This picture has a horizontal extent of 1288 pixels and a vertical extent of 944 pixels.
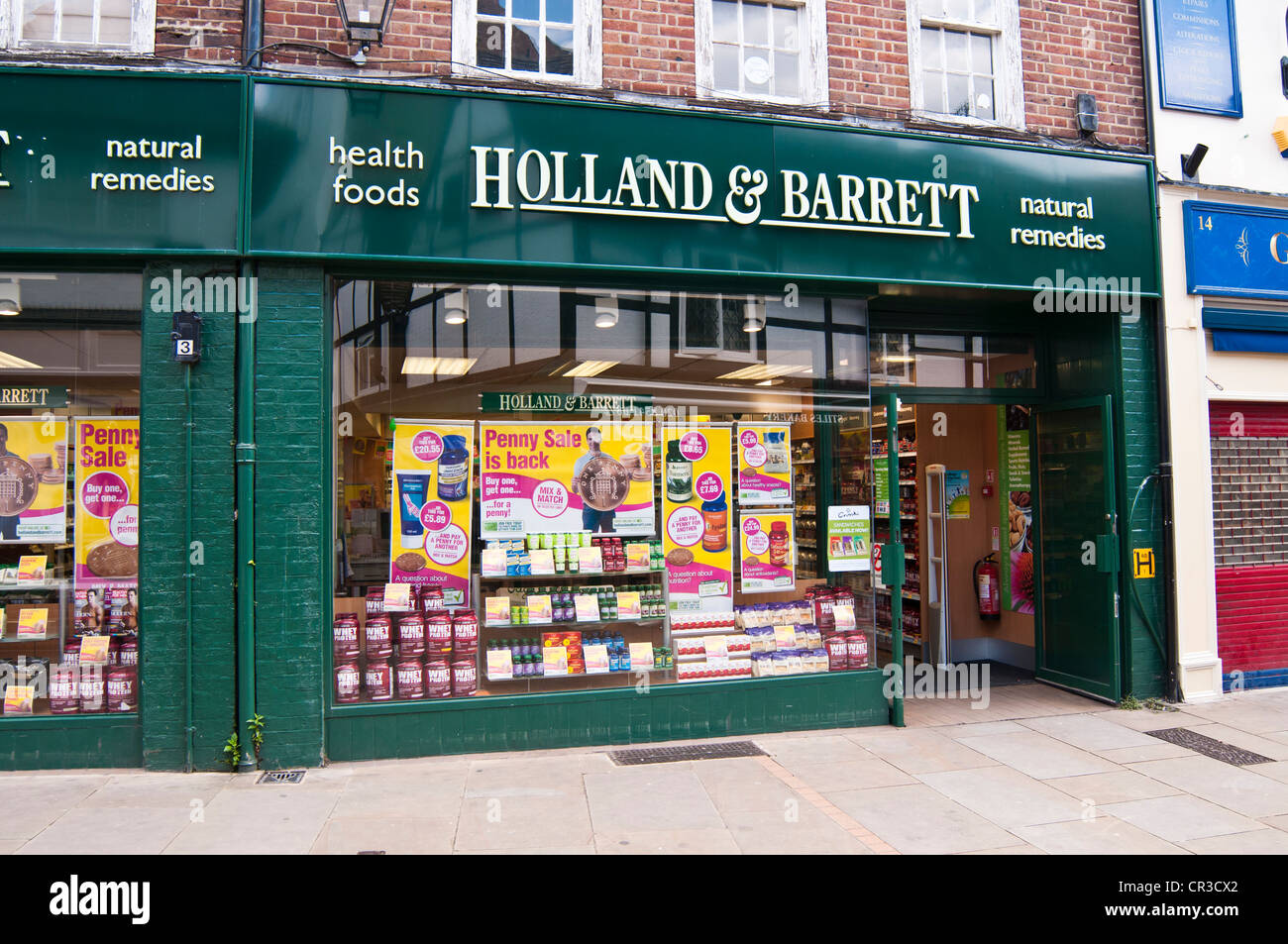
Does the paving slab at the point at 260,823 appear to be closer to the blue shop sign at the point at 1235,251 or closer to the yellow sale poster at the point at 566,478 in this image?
the yellow sale poster at the point at 566,478

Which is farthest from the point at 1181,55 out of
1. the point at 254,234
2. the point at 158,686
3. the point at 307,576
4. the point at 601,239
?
the point at 158,686

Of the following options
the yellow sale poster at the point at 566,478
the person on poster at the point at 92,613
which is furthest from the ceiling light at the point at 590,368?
the person on poster at the point at 92,613

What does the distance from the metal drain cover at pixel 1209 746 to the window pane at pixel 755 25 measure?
651 cm

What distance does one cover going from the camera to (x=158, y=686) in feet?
19.0

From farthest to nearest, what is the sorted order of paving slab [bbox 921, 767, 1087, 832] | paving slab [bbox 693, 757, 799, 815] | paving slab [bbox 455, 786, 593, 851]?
paving slab [bbox 693, 757, 799, 815]
paving slab [bbox 921, 767, 1087, 832]
paving slab [bbox 455, 786, 593, 851]

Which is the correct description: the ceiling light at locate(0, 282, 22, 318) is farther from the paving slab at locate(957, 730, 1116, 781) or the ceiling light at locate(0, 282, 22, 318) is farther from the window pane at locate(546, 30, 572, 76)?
the paving slab at locate(957, 730, 1116, 781)

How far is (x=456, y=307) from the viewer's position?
6.47m

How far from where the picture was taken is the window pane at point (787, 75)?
7129 millimetres

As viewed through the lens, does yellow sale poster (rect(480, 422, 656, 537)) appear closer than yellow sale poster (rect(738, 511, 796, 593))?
Yes

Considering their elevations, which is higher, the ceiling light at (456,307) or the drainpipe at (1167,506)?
the ceiling light at (456,307)

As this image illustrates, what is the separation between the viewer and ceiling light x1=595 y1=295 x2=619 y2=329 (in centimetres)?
670

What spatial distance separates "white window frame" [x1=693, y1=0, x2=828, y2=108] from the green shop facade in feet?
1.28

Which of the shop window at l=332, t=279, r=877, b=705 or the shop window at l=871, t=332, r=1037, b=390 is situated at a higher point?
the shop window at l=871, t=332, r=1037, b=390

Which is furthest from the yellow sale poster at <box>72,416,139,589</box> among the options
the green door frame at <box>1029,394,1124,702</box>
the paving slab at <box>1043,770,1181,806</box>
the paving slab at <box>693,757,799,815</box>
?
the green door frame at <box>1029,394,1124,702</box>
